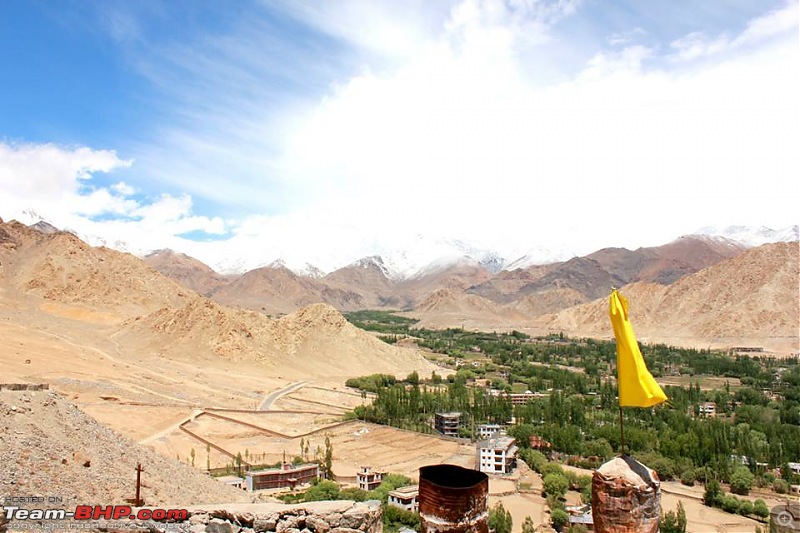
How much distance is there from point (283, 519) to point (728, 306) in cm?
16042

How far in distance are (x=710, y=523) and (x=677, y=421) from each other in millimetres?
22066

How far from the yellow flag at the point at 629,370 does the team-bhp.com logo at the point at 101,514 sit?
6.55m

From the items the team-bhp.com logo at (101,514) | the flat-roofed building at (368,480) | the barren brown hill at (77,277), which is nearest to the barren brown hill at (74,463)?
the team-bhp.com logo at (101,514)

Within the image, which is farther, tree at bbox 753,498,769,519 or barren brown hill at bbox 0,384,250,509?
tree at bbox 753,498,769,519

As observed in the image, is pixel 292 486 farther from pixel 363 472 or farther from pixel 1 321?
pixel 1 321

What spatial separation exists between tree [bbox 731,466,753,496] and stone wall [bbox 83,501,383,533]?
41516 mm

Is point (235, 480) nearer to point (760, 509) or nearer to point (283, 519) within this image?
point (283, 519)

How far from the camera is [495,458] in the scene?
42750 mm

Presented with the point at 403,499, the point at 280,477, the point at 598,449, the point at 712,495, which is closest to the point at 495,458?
the point at 598,449

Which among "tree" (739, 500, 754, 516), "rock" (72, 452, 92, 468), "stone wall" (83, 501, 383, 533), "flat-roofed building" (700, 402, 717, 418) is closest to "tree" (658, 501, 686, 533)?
"tree" (739, 500, 754, 516)

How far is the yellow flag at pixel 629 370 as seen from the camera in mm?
5910

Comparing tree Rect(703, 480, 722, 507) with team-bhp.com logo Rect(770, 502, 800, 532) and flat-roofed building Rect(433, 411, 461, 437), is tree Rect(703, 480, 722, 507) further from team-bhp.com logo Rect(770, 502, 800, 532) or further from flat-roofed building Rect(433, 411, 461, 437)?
team-bhp.com logo Rect(770, 502, 800, 532)

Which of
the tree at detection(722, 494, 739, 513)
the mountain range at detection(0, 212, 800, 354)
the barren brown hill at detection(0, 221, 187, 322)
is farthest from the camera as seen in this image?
the barren brown hill at detection(0, 221, 187, 322)

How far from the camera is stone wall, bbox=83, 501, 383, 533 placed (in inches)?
290
